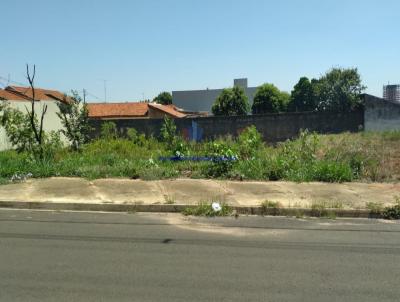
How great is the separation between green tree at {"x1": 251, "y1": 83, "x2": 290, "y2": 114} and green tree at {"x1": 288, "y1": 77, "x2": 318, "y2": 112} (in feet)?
5.11

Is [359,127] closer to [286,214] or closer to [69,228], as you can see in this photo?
[286,214]

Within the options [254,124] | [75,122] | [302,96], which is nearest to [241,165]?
[75,122]

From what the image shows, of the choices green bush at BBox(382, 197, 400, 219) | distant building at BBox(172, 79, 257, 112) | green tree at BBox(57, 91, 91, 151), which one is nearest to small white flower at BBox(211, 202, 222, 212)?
green bush at BBox(382, 197, 400, 219)

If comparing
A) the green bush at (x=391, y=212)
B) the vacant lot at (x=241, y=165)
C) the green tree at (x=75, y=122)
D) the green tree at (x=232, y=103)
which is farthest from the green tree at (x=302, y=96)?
the green bush at (x=391, y=212)

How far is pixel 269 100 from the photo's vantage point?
7356 centimetres

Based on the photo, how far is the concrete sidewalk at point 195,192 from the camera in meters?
10.0

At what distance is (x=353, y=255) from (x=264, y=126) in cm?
2755

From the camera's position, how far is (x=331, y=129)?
113ft

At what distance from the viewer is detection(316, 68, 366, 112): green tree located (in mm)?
58188

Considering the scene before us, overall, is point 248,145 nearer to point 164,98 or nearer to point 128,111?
point 128,111

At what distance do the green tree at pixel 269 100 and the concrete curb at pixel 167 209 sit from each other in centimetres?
6496

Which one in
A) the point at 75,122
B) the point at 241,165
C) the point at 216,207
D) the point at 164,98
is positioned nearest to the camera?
the point at 216,207

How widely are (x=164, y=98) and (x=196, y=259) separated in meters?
110

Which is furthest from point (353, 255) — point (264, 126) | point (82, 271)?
point (264, 126)
